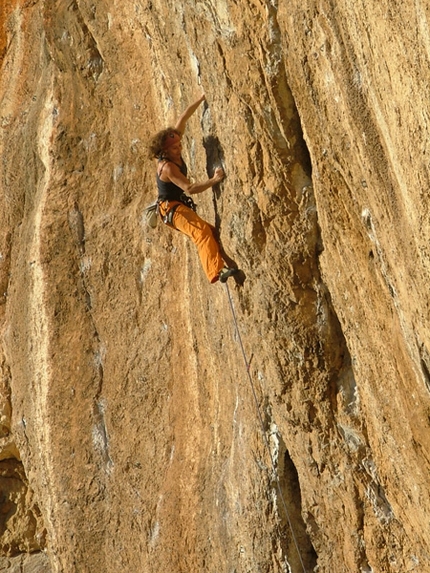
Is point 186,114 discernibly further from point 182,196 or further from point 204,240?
point 204,240

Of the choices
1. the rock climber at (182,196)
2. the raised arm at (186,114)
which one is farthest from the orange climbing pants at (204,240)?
the raised arm at (186,114)

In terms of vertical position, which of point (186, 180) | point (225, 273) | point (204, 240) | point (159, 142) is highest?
point (159, 142)

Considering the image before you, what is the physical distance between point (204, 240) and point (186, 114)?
3.21 ft

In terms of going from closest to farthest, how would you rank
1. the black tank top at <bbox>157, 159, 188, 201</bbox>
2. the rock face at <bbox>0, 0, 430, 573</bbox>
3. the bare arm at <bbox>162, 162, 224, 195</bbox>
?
the rock face at <bbox>0, 0, 430, 573</bbox> < the bare arm at <bbox>162, 162, 224, 195</bbox> < the black tank top at <bbox>157, 159, 188, 201</bbox>

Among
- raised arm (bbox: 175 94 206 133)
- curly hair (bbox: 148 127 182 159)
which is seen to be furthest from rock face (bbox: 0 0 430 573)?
curly hair (bbox: 148 127 182 159)

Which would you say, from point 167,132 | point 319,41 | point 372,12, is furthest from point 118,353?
point 372,12

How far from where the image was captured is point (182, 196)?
8.21 m

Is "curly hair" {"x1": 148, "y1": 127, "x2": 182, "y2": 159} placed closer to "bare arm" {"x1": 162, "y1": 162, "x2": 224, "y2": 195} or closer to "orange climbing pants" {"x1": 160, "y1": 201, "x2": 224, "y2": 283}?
"bare arm" {"x1": 162, "y1": 162, "x2": 224, "y2": 195}

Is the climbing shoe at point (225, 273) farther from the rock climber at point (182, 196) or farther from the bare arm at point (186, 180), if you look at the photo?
the bare arm at point (186, 180)

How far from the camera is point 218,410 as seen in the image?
8.54 meters

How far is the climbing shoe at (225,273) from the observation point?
7598 mm

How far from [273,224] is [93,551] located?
432 centimetres

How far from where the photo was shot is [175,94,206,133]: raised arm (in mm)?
7803

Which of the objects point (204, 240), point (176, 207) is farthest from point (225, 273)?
point (176, 207)
